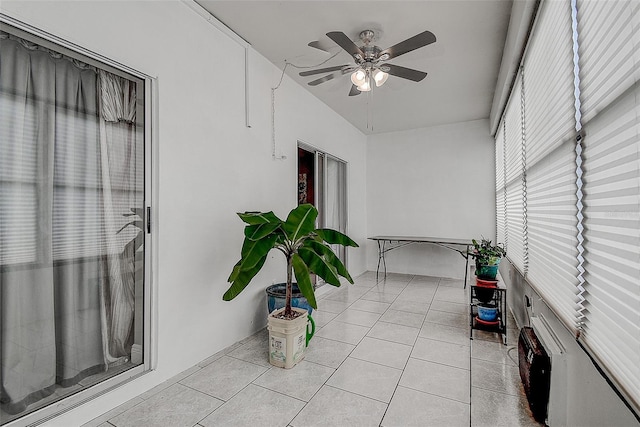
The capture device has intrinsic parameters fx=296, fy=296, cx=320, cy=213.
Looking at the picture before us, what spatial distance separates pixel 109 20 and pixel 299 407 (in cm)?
278

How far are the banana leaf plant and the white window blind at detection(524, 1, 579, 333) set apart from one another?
1386 millimetres

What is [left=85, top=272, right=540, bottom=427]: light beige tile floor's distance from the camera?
1.83 metres

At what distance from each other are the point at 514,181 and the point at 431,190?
2.33m

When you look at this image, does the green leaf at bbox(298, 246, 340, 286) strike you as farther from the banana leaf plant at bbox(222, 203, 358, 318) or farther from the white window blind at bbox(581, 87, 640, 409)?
the white window blind at bbox(581, 87, 640, 409)

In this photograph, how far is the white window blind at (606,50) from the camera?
3.29 ft

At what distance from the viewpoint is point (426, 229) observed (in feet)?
19.3

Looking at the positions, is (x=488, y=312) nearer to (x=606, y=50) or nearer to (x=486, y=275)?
(x=486, y=275)

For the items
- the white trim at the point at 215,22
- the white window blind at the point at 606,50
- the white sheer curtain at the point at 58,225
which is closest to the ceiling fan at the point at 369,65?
the white trim at the point at 215,22

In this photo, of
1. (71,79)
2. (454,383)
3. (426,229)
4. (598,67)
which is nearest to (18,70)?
(71,79)

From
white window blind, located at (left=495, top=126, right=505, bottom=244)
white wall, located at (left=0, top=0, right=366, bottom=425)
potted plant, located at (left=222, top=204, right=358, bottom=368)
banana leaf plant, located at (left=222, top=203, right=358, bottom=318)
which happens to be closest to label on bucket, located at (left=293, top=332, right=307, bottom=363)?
potted plant, located at (left=222, top=204, right=358, bottom=368)

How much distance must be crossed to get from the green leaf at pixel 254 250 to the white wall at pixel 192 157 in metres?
0.46

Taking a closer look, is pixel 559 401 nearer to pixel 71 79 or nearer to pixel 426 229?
pixel 71 79

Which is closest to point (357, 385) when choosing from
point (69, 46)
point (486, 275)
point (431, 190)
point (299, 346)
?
point (299, 346)

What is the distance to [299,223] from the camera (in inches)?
95.7
